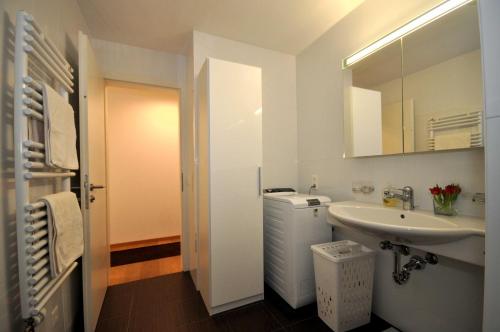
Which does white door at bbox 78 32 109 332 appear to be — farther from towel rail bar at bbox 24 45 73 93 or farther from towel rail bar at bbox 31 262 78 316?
towel rail bar at bbox 31 262 78 316

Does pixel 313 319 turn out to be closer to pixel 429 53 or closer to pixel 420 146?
pixel 420 146

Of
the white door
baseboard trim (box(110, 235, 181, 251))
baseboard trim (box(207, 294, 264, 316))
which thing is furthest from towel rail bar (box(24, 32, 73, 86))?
baseboard trim (box(110, 235, 181, 251))

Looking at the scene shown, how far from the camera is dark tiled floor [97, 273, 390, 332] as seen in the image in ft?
4.90

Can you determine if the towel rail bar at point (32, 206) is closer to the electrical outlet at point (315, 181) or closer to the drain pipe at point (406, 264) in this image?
the drain pipe at point (406, 264)

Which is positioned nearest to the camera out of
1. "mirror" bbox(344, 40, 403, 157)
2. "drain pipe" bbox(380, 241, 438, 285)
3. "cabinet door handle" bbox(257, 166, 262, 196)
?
"drain pipe" bbox(380, 241, 438, 285)

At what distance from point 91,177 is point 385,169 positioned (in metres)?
2.04

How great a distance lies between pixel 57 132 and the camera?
1018 millimetres

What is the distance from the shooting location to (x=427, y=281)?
1286mm

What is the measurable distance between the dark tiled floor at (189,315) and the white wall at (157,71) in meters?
0.55

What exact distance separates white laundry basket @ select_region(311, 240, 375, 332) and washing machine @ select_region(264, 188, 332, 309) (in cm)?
13

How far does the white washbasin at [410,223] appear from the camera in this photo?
86cm

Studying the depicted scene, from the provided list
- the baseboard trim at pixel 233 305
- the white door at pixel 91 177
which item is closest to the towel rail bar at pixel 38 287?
the white door at pixel 91 177

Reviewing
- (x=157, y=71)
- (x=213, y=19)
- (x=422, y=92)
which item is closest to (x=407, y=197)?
(x=422, y=92)

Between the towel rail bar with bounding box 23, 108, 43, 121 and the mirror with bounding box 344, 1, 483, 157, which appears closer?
the towel rail bar with bounding box 23, 108, 43, 121
